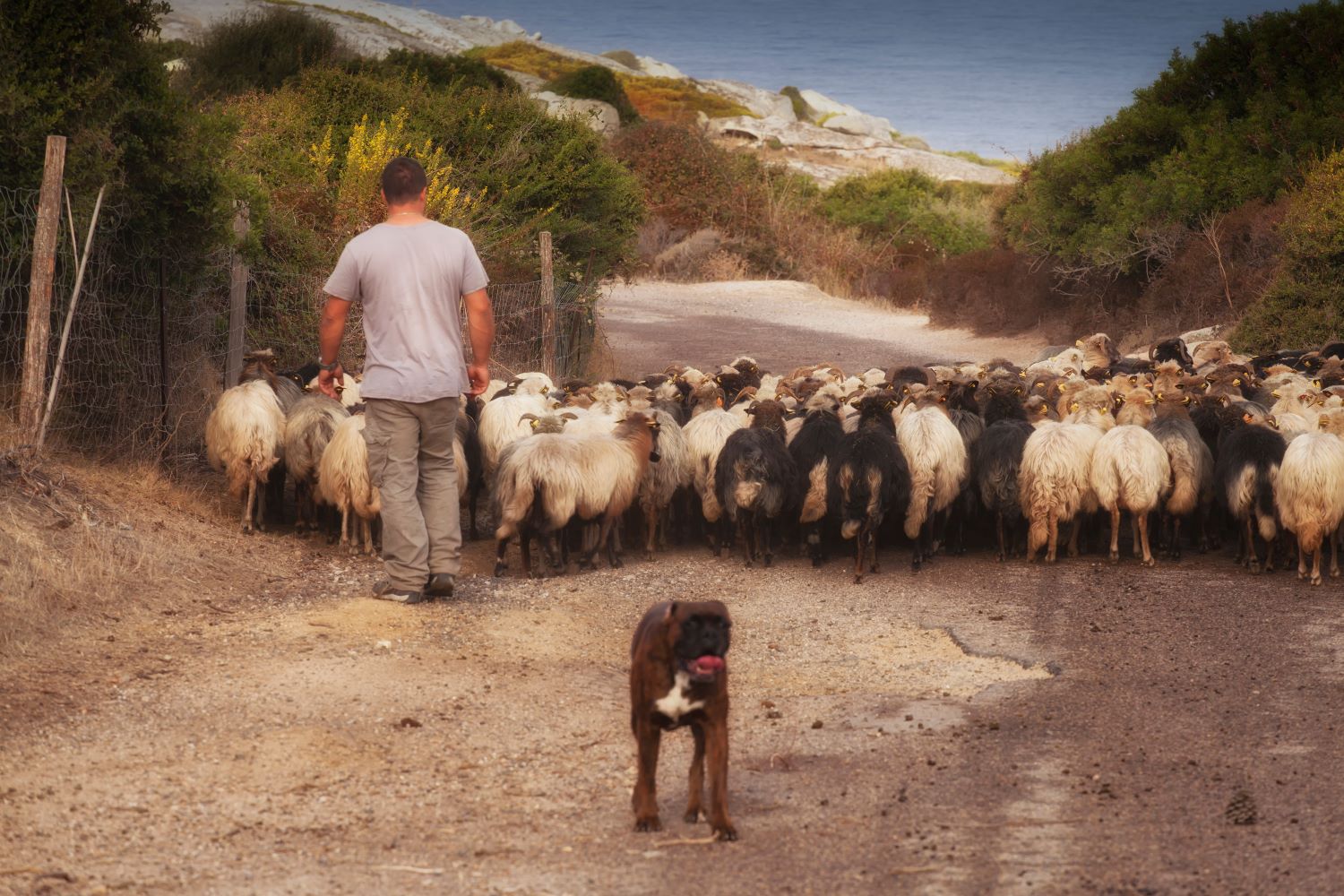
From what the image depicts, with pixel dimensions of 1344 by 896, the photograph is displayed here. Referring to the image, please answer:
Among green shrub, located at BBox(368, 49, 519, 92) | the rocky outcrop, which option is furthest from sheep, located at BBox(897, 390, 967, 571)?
the rocky outcrop

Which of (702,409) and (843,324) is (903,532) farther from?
(843,324)

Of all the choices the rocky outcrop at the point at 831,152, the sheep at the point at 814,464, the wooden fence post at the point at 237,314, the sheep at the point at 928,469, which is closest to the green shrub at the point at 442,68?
the wooden fence post at the point at 237,314

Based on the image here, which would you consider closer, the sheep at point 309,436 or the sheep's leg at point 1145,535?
the sheep's leg at point 1145,535

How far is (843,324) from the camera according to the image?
29500mm

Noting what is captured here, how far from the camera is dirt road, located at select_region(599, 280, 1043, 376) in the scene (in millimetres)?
23797

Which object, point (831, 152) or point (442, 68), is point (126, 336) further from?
point (831, 152)

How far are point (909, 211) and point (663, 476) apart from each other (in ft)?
114

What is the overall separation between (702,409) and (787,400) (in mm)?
713

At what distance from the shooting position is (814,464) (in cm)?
1072

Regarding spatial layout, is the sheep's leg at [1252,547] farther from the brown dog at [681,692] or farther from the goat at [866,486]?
the brown dog at [681,692]

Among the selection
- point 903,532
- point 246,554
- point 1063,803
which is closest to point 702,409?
point 903,532

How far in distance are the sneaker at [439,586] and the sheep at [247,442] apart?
2905 millimetres

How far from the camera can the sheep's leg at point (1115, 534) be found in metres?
10.7

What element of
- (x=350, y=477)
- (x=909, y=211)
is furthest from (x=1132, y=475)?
(x=909, y=211)
